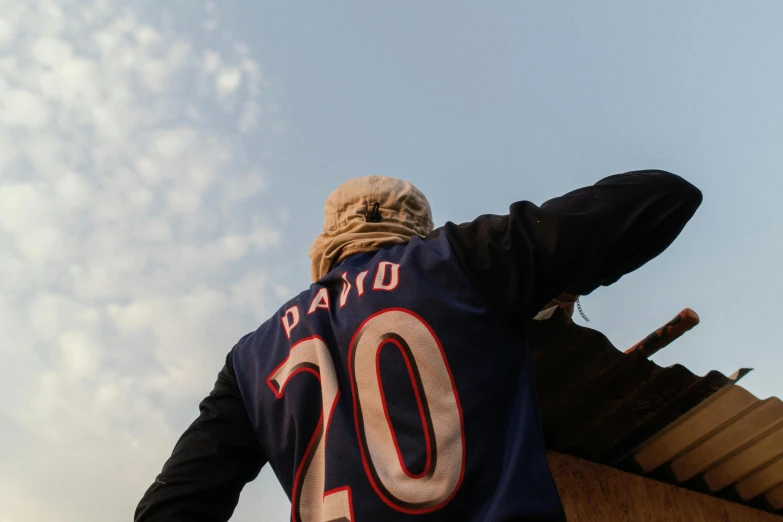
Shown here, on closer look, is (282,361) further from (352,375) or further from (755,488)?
(755,488)

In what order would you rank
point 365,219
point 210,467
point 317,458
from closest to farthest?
point 317,458
point 210,467
point 365,219

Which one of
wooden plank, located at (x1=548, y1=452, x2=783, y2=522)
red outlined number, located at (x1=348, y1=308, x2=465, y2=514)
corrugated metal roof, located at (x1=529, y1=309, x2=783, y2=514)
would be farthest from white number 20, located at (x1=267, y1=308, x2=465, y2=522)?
wooden plank, located at (x1=548, y1=452, x2=783, y2=522)

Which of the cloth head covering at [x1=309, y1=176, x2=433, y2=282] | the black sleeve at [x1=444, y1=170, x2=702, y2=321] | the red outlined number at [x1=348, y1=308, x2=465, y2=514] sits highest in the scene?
the cloth head covering at [x1=309, y1=176, x2=433, y2=282]

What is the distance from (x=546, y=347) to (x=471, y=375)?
1.52 metres

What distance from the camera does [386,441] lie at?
5.65ft

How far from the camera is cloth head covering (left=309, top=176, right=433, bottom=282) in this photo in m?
2.20

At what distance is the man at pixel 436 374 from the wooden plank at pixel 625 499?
1.94m

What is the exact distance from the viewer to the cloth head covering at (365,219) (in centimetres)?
220

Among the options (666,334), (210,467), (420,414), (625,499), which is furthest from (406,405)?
(625,499)

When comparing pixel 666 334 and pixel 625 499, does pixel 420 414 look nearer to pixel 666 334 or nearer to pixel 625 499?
pixel 666 334

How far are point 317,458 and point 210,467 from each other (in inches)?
15.8

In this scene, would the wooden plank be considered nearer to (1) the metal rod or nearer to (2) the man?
(1) the metal rod

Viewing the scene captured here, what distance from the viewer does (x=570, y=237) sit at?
5.47 feet

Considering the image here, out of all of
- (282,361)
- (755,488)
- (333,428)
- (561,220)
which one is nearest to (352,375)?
(333,428)
